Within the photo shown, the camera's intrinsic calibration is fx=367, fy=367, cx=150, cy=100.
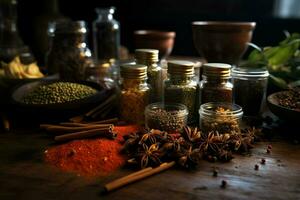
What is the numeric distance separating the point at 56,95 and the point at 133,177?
0.45 metres

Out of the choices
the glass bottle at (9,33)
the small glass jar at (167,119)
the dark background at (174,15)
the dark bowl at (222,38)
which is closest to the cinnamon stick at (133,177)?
the small glass jar at (167,119)

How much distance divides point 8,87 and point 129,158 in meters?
0.61

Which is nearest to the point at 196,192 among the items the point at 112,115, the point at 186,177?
the point at 186,177

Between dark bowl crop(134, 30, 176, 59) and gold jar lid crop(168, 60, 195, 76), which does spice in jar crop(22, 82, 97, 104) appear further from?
dark bowl crop(134, 30, 176, 59)

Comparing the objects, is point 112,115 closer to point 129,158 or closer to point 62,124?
point 62,124

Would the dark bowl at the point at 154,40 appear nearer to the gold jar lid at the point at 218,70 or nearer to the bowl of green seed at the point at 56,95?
the bowl of green seed at the point at 56,95

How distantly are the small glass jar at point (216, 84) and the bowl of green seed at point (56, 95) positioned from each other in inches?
12.5

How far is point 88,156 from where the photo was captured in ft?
2.90

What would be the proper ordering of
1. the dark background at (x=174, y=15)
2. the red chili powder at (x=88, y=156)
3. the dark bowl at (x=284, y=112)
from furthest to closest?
the dark background at (x=174, y=15) → the dark bowl at (x=284, y=112) → the red chili powder at (x=88, y=156)

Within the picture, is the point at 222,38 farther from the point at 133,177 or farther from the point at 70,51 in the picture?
the point at 133,177

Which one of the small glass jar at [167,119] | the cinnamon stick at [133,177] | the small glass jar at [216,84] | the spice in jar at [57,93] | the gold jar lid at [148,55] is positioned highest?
the gold jar lid at [148,55]

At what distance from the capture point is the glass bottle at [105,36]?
1.66 metres

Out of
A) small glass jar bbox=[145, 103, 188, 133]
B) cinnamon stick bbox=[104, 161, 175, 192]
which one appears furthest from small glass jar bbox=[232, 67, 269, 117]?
cinnamon stick bbox=[104, 161, 175, 192]

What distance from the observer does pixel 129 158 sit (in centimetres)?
88
